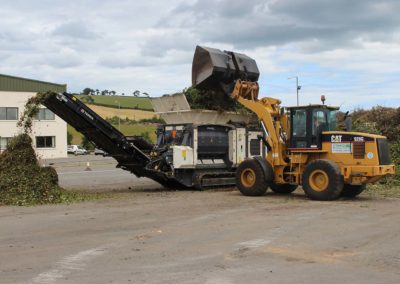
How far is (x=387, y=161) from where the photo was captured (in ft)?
48.5

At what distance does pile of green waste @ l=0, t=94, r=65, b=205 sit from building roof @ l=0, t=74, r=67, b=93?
1693 inches

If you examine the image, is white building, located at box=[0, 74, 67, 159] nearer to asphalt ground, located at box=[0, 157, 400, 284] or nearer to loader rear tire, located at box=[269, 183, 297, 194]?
loader rear tire, located at box=[269, 183, 297, 194]

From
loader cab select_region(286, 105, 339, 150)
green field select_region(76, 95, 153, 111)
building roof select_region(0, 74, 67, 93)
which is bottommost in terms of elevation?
loader cab select_region(286, 105, 339, 150)

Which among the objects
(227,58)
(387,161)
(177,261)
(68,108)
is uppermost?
(227,58)

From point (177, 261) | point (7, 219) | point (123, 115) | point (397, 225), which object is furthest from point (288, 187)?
point (123, 115)

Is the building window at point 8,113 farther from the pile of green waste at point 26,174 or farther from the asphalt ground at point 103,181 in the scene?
the pile of green waste at point 26,174

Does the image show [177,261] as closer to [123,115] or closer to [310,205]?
[310,205]

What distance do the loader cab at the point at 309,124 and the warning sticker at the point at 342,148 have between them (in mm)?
430

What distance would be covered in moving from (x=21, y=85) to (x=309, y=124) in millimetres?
50622

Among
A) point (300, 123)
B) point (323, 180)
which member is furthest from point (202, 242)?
point (300, 123)

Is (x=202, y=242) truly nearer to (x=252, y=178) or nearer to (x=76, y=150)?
(x=252, y=178)

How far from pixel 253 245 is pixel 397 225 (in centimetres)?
357

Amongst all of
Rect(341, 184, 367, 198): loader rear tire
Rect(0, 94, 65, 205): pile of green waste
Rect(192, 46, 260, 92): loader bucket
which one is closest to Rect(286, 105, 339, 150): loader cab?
Rect(341, 184, 367, 198): loader rear tire

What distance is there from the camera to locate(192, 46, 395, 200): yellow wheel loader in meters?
14.4
